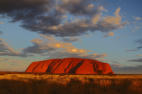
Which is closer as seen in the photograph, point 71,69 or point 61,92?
point 61,92

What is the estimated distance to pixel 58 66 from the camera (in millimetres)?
118312

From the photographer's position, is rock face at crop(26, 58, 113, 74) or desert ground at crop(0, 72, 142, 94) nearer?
desert ground at crop(0, 72, 142, 94)

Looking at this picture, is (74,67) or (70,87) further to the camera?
(74,67)

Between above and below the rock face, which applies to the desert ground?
above

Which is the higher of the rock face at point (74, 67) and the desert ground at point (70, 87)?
the desert ground at point (70, 87)

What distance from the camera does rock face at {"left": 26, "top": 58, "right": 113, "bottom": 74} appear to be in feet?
342

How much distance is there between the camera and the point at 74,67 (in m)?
112

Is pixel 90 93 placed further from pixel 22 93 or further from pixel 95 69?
pixel 95 69

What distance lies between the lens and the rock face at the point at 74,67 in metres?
104

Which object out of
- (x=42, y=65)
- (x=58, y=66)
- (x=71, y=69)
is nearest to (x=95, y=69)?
(x=71, y=69)

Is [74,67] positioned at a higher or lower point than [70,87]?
lower

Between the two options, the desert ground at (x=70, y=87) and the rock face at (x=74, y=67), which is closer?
the desert ground at (x=70, y=87)

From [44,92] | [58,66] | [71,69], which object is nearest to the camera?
[44,92]

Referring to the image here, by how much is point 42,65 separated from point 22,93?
408 feet
